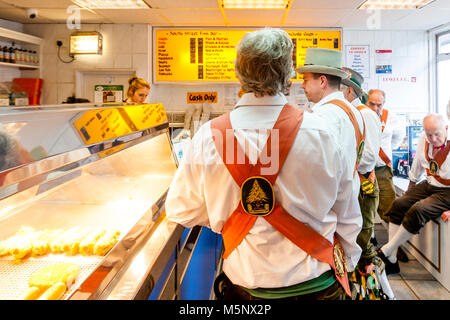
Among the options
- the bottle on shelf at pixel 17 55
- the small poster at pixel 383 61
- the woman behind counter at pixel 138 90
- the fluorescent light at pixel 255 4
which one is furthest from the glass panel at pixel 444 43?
the bottle on shelf at pixel 17 55

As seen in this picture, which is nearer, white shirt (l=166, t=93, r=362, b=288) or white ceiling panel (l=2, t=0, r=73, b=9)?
white shirt (l=166, t=93, r=362, b=288)

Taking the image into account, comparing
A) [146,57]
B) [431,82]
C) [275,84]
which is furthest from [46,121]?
[431,82]

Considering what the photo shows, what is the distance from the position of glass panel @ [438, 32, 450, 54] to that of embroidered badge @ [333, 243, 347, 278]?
485 cm

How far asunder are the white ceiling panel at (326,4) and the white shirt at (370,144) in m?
1.54

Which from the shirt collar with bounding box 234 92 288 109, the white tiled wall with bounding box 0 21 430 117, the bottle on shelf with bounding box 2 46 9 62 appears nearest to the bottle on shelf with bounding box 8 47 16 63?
the bottle on shelf with bounding box 2 46 9 62

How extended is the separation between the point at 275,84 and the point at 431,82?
4991 millimetres

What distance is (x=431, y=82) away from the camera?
5.20 m

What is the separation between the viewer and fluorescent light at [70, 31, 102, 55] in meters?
4.74

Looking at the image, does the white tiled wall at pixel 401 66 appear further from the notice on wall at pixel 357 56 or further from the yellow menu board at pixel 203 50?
the yellow menu board at pixel 203 50

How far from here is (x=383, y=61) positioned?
5168mm

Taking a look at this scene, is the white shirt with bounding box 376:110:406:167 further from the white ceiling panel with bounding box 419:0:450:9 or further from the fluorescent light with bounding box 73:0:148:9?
the fluorescent light with bounding box 73:0:148:9

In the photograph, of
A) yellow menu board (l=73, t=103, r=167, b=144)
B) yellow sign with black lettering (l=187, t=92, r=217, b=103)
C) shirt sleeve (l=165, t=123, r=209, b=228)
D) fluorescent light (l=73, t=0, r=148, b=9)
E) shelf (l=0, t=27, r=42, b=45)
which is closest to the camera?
shirt sleeve (l=165, t=123, r=209, b=228)

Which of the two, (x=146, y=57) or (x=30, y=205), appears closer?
(x=30, y=205)
